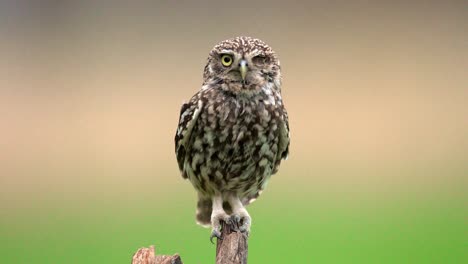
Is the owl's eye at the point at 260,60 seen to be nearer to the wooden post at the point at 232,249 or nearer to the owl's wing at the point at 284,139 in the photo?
the owl's wing at the point at 284,139

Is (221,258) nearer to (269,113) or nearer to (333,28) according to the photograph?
(269,113)

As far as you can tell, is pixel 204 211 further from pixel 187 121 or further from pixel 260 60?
pixel 260 60

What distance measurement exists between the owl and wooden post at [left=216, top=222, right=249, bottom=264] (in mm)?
116

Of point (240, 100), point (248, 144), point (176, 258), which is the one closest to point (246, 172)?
point (248, 144)

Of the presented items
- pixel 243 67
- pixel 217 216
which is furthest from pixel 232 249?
pixel 243 67

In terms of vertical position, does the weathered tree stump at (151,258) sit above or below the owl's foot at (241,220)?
below

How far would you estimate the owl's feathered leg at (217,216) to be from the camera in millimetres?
3084

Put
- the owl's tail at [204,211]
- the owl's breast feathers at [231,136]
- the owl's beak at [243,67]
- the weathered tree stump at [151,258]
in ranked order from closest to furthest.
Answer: the weathered tree stump at [151,258] → the owl's beak at [243,67] → the owl's breast feathers at [231,136] → the owl's tail at [204,211]

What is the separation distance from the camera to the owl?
2922 millimetres

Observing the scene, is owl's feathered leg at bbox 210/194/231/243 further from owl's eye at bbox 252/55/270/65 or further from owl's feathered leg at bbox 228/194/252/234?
owl's eye at bbox 252/55/270/65

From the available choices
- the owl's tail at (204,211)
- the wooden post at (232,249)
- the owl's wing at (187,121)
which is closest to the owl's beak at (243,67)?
the owl's wing at (187,121)

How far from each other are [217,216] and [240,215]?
115 millimetres

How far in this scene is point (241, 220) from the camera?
3.21 metres

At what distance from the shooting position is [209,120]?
3027 mm
